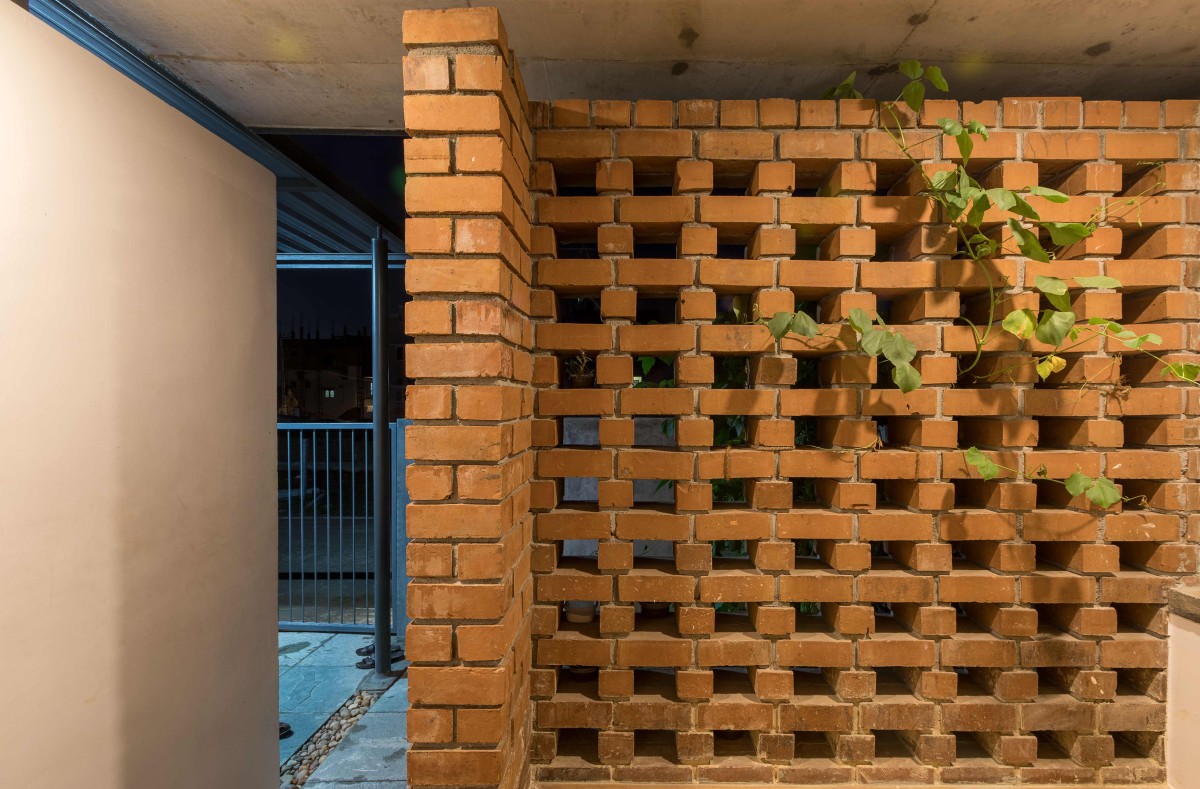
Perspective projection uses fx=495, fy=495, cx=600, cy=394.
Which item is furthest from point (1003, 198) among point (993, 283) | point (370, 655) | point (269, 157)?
Result: point (370, 655)

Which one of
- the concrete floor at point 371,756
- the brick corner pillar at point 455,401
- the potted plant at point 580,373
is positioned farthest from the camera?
the concrete floor at point 371,756

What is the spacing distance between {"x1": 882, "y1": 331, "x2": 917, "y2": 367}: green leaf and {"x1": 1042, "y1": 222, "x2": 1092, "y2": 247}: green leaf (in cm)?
51

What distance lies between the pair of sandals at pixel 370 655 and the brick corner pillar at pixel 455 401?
111 inches

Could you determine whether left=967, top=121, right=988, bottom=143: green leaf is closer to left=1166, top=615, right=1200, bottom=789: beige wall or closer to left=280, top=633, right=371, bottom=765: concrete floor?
left=1166, top=615, right=1200, bottom=789: beige wall

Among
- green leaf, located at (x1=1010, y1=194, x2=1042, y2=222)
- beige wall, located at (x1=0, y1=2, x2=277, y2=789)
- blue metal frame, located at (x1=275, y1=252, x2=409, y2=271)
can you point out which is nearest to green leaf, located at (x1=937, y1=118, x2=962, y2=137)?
green leaf, located at (x1=1010, y1=194, x2=1042, y2=222)

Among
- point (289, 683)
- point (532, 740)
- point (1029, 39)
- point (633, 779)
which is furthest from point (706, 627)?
point (289, 683)

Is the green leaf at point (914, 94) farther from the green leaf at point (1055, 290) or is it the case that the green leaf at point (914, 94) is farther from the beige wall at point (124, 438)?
the beige wall at point (124, 438)

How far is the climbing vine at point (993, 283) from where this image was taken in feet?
4.54

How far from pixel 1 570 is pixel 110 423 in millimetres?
435

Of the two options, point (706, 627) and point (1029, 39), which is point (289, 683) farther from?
point (1029, 39)

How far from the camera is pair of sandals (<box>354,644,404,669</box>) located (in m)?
3.65

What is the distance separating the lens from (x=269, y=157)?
86.1 inches

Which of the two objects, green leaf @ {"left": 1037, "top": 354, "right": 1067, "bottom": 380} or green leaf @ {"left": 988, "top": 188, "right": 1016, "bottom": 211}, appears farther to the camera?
green leaf @ {"left": 1037, "top": 354, "right": 1067, "bottom": 380}

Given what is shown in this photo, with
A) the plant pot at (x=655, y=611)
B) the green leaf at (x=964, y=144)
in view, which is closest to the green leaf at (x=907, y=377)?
the green leaf at (x=964, y=144)
